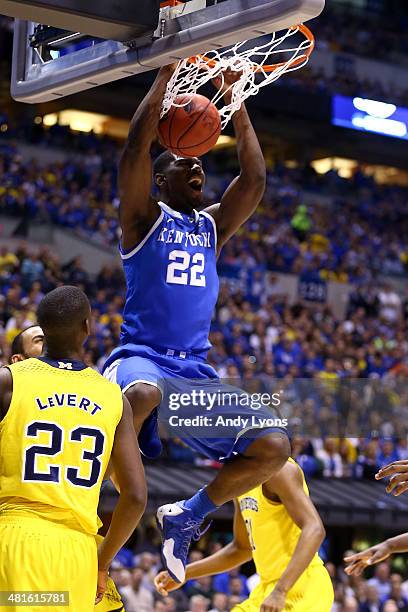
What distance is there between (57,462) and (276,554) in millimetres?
2489

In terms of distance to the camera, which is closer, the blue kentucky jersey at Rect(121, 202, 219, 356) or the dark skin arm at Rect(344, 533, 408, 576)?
the blue kentucky jersey at Rect(121, 202, 219, 356)

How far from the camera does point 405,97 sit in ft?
93.7

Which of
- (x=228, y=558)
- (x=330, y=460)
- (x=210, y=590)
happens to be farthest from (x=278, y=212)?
(x=228, y=558)

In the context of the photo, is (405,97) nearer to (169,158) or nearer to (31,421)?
(169,158)

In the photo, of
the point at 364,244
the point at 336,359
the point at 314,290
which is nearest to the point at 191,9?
the point at 336,359

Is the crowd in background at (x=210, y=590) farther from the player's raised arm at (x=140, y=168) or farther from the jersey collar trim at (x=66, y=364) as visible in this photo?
the jersey collar trim at (x=66, y=364)

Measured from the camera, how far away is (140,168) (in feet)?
16.8

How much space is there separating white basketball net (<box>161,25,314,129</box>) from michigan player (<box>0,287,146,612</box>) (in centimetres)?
161

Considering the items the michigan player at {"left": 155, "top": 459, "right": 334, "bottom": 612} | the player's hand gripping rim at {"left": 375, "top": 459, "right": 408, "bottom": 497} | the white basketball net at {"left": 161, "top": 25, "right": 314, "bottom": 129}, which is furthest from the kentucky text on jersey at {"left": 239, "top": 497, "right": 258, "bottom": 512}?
the white basketball net at {"left": 161, "top": 25, "right": 314, "bottom": 129}

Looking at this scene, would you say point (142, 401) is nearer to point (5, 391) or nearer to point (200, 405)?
point (200, 405)

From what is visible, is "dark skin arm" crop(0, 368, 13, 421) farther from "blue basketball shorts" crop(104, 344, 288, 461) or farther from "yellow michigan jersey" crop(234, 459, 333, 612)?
"yellow michigan jersey" crop(234, 459, 333, 612)

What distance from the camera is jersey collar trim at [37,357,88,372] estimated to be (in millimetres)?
4090

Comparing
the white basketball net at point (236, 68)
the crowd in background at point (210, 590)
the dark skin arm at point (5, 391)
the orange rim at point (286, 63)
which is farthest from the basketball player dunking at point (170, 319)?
the crowd in background at point (210, 590)

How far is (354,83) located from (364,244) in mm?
4693
